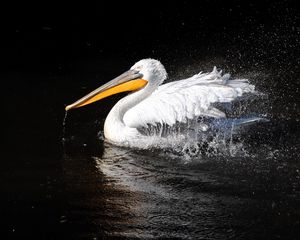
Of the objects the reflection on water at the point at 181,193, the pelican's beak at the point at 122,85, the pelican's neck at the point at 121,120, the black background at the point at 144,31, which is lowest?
the reflection on water at the point at 181,193

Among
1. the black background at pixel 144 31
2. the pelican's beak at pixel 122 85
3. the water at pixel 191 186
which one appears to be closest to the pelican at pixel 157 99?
the pelican's beak at pixel 122 85

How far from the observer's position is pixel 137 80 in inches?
271

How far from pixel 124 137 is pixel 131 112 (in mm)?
275

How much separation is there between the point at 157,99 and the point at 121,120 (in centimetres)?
46

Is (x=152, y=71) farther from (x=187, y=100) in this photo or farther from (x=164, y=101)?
(x=187, y=100)

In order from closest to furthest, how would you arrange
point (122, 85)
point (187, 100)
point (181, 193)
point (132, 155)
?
point (181, 193), point (132, 155), point (187, 100), point (122, 85)

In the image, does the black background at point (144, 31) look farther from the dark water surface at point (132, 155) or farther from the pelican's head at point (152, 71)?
the pelican's head at point (152, 71)

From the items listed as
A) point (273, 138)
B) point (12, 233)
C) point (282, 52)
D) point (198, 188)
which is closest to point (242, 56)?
point (282, 52)

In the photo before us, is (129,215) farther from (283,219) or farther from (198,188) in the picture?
(283,219)

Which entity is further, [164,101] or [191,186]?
[164,101]

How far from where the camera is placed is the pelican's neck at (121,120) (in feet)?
21.6

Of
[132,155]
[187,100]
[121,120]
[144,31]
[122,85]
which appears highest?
[144,31]

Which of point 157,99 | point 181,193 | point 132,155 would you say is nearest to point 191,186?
point 181,193

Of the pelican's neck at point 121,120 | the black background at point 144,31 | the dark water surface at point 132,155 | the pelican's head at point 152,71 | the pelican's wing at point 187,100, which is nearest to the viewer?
the dark water surface at point 132,155
